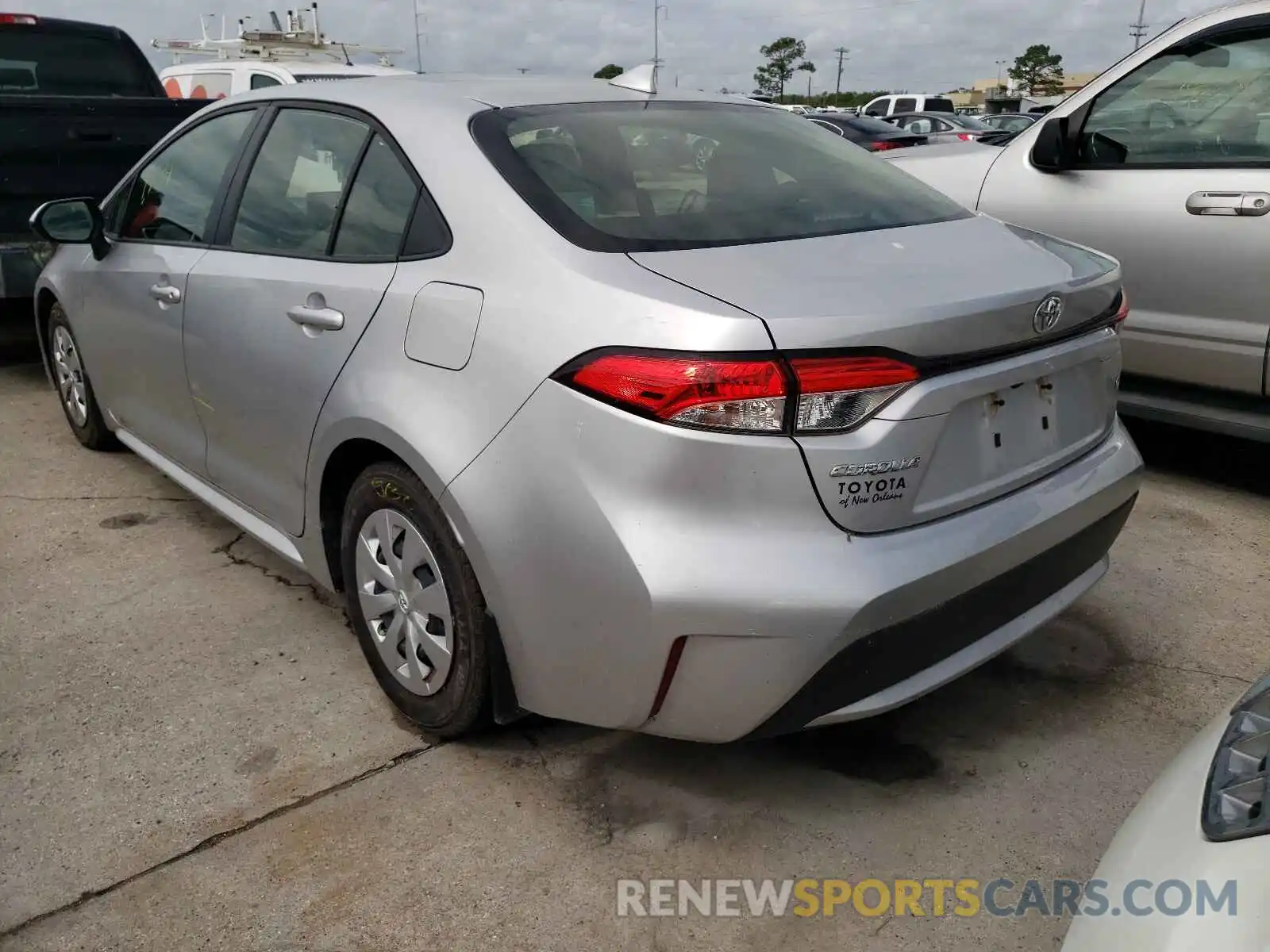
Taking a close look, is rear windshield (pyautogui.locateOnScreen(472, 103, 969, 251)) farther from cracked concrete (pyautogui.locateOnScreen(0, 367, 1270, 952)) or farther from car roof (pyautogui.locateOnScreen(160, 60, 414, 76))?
car roof (pyautogui.locateOnScreen(160, 60, 414, 76))

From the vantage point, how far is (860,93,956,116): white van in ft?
101

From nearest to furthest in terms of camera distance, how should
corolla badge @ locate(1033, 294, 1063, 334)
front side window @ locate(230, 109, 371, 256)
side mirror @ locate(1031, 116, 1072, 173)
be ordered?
corolla badge @ locate(1033, 294, 1063, 334)
front side window @ locate(230, 109, 371, 256)
side mirror @ locate(1031, 116, 1072, 173)

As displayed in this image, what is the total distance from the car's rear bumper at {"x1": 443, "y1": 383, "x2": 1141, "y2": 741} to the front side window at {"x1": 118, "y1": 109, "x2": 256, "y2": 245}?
Answer: 1753 mm

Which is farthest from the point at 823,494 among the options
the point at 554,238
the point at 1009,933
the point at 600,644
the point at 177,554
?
the point at 177,554

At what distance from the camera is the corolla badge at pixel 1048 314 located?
2.18 metres

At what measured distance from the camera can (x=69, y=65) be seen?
727 centimetres

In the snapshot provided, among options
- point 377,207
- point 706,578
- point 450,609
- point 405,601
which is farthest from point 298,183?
point 706,578

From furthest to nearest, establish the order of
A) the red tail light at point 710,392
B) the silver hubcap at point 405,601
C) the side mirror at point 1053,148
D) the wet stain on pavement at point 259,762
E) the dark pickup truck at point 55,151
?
1. the dark pickup truck at point 55,151
2. the side mirror at point 1053,148
3. the wet stain on pavement at point 259,762
4. the silver hubcap at point 405,601
5. the red tail light at point 710,392

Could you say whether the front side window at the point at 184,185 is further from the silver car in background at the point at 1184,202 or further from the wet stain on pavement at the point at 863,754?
the silver car in background at the point at 1184,202

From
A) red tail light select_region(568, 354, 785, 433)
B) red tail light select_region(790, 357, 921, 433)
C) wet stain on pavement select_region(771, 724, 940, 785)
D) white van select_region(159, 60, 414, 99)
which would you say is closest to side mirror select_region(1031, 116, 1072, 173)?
wet stain on pavement select_region(771, 724, 940, 785)

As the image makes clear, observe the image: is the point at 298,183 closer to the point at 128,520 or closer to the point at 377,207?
the point at 377,207

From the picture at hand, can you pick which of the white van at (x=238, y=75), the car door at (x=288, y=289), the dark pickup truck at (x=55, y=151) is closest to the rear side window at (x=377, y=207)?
the car door at (x=288, y=289)

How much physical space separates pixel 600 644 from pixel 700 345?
61cm

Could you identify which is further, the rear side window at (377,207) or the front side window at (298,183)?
the front side window at (298,183)
